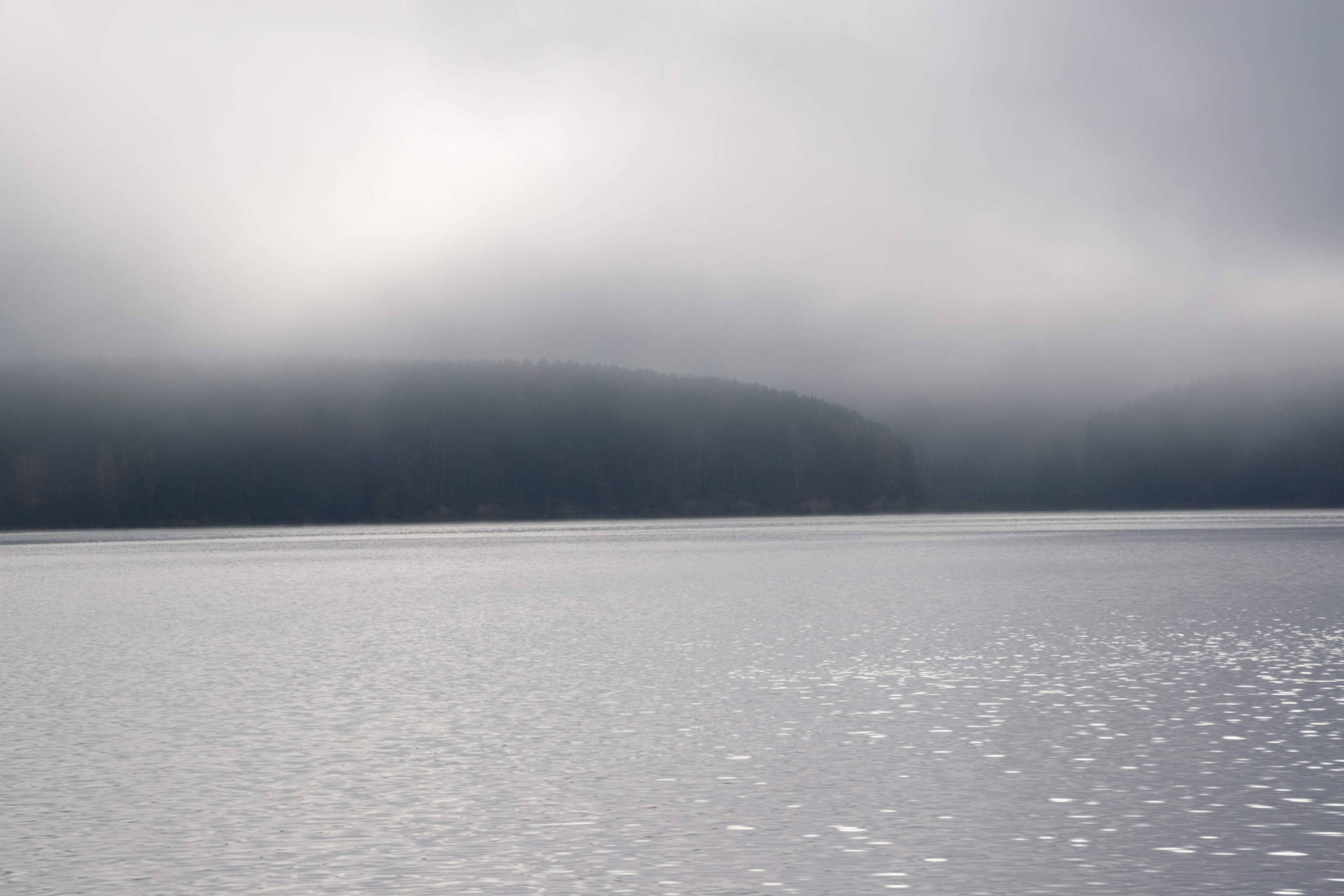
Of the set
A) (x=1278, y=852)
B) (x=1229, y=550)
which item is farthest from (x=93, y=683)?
(x=1229, y=550)

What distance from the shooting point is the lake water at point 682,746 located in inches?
442

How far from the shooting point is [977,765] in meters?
15.4

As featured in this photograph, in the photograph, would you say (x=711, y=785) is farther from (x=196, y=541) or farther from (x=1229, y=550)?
(x=196, y=541)

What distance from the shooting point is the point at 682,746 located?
16.9 m

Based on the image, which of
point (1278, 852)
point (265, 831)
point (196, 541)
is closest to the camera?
point (1278, 852)

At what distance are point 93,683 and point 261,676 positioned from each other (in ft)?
8.95

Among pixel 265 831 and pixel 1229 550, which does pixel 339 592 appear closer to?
pixel 265 831

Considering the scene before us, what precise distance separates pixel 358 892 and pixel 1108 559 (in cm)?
6185

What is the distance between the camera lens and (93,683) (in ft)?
77.8

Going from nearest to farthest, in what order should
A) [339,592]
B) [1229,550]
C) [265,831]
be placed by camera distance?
1. [265,831]
2. [339,592]
3. [1229,550]

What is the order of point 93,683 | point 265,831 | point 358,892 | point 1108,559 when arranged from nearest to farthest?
1. point 358,892
2. point 265,831
3. point 93,683
4. point 1108,559

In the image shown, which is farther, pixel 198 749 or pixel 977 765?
pixel 198 749

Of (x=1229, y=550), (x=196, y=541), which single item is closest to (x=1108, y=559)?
(x=1229, y=550)

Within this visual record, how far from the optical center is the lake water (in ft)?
36.9
